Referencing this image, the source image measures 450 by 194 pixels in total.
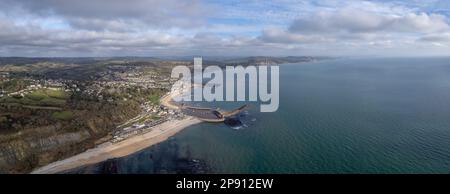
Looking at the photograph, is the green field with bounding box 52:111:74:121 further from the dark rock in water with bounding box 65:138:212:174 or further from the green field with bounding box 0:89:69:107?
the dark rock in water with bounding box 65:138:212:174

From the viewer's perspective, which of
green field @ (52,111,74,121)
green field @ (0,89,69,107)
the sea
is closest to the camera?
the sea

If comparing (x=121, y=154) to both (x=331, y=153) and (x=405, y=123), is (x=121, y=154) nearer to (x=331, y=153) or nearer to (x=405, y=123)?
(x=331, y=153)

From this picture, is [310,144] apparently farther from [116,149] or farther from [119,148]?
[116,149]

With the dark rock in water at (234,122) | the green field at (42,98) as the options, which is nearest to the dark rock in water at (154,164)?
the dark rock in water at (234,122)

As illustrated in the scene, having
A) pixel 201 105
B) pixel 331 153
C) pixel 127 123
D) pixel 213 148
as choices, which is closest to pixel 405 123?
pixel 331 153

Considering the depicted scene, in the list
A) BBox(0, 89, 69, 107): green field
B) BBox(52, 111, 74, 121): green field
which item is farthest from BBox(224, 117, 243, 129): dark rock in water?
BBox(0, 89, 69, 107): green field

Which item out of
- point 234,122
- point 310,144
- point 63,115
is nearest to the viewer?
point 310,144

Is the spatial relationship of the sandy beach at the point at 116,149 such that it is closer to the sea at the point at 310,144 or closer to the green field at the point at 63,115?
the sea at the point at 310,144

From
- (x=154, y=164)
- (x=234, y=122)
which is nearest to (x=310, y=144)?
(x=234, y=122)
